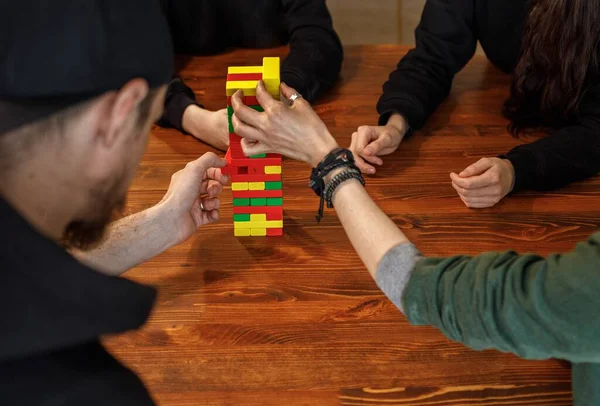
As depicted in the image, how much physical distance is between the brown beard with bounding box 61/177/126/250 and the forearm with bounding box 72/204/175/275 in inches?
7.5

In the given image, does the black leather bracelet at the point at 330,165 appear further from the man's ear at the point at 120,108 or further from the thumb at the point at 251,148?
the man's ear at the point at 120,108

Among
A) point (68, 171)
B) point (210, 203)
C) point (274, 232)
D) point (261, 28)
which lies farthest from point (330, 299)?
point (261, 28)

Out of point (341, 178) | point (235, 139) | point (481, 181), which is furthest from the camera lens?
point (481, 181)

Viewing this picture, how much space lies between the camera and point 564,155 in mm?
1557

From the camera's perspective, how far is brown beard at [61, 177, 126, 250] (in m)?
0.89

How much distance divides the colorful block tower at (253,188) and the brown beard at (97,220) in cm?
39

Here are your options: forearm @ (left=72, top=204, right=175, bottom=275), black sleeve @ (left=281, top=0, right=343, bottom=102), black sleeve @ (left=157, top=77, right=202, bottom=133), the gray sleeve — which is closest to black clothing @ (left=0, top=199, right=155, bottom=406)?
the gray sleeve

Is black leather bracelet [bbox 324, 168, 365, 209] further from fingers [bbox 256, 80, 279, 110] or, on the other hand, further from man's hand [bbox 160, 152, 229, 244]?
man's hand [bbox 160, 152, 229, 244]

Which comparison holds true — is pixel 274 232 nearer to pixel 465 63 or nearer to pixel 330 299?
pixel 330 299

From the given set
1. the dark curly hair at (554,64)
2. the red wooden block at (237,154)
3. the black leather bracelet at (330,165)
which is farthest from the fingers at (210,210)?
the dark curly hair at (554,64)

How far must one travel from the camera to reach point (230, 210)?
1.48 m

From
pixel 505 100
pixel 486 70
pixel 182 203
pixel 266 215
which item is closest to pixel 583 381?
pixel 266 215

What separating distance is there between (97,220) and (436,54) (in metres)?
1.19

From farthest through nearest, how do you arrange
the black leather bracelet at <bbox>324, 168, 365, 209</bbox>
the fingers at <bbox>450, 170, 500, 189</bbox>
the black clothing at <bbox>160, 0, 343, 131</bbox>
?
the black clothing at <bbox>160, 0, 343, 131</bbox> → the fingers at <bbox>450, 170, 500, 189</bbox> → the black leather bracelet at <bbox>324, 168, 365, 209</bbox>
